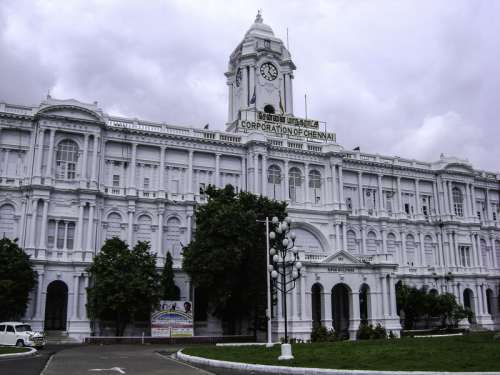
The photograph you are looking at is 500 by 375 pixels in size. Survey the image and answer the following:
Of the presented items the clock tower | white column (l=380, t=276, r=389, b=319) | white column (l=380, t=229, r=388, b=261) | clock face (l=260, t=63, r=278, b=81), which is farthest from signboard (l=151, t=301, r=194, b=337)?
clock face (l=260, t=63, r=278, b=81)

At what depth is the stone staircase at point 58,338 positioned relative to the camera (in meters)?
50.6

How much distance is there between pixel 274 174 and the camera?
68.4 metres

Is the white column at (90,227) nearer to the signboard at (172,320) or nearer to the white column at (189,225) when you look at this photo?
the white column at (189,225)

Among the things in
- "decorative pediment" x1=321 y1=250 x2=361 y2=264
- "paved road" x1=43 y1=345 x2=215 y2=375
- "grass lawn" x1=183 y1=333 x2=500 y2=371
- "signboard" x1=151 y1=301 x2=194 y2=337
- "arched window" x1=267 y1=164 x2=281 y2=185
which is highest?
"arched window" x1=267 y1=164 x2=281 y2=185

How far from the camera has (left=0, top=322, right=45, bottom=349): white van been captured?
40.6m

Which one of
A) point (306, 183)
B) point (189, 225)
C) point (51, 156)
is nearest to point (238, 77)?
point (306, 183)

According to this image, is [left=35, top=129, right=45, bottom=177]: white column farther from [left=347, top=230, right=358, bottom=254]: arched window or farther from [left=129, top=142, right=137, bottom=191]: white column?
[left=347, top=230, right=358, bottom=254]: arched window

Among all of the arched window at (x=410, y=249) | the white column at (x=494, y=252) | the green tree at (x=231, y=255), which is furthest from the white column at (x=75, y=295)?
the white column at (x=494, y=252)

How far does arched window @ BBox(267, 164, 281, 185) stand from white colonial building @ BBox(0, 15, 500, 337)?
0.93 ft

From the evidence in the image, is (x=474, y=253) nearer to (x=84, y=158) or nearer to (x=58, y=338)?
(x=84, y=158)

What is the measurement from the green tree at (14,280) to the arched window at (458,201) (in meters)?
60.1

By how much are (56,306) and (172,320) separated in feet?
47.2

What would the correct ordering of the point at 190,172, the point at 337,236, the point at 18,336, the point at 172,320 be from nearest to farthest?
the point at 18,336 → the point at 172,320 → the point at 190,172 → the point at 337,236

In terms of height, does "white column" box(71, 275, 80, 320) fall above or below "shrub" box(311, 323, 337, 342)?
above
